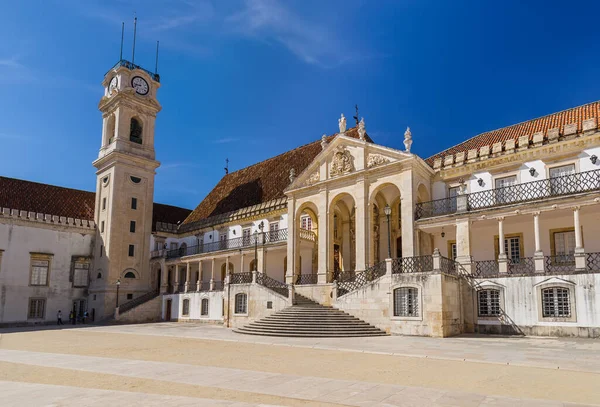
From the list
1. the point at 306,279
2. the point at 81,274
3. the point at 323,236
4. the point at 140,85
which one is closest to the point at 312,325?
the point at 323,236

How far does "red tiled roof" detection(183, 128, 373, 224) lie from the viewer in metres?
33.2

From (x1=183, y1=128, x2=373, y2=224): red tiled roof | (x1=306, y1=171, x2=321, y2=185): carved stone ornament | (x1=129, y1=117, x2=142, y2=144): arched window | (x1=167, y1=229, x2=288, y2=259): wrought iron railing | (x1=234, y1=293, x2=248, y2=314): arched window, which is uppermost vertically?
(x1=129, y1=117, x2=142, y2=144): arched window

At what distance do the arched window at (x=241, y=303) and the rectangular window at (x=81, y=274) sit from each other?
16414 millimetres

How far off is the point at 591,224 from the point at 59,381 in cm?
1967

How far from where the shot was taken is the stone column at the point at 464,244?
65.2ft

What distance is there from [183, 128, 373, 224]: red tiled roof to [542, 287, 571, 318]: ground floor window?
48.0ft

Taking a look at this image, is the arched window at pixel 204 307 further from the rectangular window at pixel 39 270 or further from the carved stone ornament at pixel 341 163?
the carved stone ornament at pixel 341 163

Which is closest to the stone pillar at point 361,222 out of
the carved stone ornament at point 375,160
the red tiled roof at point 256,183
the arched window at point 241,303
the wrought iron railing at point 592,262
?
the carved stone ornament at point 375,160

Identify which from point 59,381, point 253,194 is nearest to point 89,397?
point 59,381

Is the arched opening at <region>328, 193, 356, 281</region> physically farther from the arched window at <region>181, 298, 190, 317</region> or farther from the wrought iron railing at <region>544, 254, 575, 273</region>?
the arched window at <region>181, 298, 190, 317</region>

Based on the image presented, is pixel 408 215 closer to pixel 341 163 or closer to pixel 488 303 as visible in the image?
pixel 341 163

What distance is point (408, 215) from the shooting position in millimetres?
21938

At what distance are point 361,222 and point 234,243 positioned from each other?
41.1 ft

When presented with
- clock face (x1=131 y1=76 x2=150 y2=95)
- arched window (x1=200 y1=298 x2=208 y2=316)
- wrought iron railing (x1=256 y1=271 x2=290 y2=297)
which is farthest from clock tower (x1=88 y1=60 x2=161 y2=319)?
wrought iron railing (x1=256 y1=271 x2=290 y2=297)
